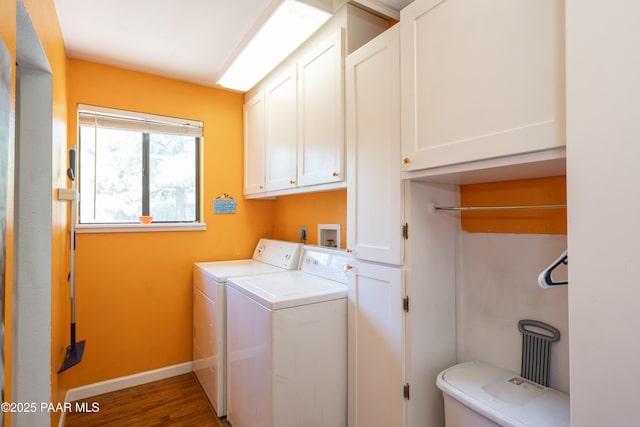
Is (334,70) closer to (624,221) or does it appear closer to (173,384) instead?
(624,221)

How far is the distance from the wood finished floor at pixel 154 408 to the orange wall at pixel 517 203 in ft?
6.47

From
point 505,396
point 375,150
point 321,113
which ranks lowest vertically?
point 505,396

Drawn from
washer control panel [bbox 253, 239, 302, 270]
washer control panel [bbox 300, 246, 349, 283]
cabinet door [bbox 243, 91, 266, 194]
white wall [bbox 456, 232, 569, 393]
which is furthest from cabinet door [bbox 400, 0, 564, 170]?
cabinet door [bbox 243, 91, 266, 194]

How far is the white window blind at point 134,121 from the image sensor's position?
8.04 ft

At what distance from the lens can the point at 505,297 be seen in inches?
55.9

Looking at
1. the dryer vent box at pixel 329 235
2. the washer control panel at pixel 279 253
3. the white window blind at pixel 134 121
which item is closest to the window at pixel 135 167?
the white window blind at pixel 134 121

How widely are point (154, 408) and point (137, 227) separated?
52.9 inches

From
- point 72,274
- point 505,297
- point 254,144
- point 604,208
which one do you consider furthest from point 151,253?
point 604,208

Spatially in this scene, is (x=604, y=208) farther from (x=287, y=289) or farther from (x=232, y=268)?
(x=232, y=268)

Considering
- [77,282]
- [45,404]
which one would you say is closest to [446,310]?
[45,404]

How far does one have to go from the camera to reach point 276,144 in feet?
7.98

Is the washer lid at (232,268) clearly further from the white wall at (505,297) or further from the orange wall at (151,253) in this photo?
the white wall at (505,297)

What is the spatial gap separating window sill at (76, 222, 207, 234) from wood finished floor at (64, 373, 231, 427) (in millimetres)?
1246

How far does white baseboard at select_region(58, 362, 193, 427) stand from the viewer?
2379 mm
